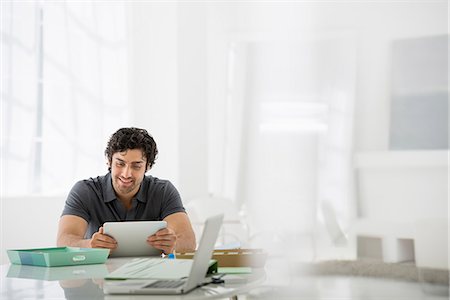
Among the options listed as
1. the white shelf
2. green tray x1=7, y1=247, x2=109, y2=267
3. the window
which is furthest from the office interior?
the window

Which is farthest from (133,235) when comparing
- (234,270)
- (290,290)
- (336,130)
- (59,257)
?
(336,130)

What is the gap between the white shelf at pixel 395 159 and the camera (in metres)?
0.84

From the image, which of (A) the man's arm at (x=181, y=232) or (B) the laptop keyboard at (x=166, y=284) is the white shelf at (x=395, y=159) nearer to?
(B) the laptop keyboard at (x=166, y=284)

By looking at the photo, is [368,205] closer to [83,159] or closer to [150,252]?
[150,252]

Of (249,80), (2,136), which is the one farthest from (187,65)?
(249,80)

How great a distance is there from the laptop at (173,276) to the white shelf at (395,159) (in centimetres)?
62

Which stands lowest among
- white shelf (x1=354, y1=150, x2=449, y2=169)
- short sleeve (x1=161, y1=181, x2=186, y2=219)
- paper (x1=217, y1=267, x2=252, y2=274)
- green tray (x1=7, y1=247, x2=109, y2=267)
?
green tray (x1=7, y1=247, x2=109, y2=267)

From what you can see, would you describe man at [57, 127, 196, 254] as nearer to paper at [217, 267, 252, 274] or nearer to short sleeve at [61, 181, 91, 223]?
short sleeve at [61, 181, 91, 223]

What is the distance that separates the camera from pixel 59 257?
211 centimetres

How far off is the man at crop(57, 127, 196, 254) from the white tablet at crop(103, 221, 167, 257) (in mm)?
244

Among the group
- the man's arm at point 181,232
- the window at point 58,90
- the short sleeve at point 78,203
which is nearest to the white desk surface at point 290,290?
the man's arm at point 181,232

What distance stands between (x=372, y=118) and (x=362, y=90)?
35 mm

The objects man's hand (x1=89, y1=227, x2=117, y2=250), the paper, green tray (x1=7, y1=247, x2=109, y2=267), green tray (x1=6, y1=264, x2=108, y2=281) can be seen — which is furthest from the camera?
man's hand (x1=89, y1=227, x2=117, y2=250)

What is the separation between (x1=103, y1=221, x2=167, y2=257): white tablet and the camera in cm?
229
